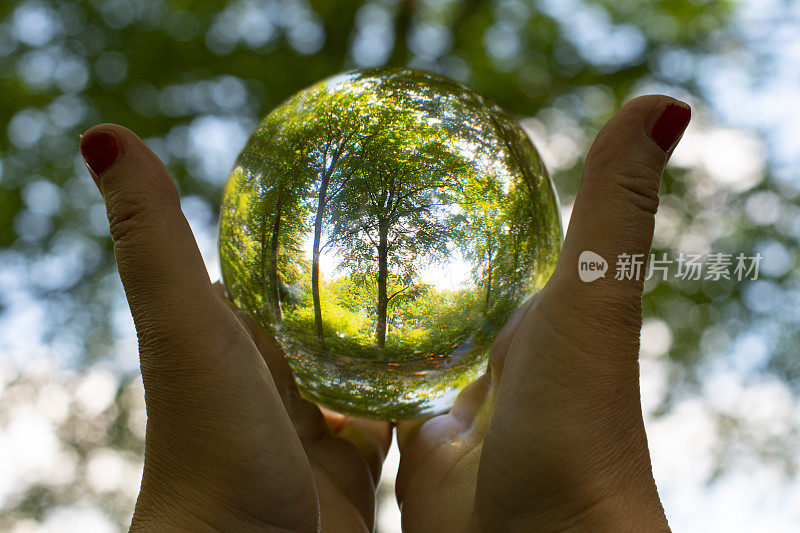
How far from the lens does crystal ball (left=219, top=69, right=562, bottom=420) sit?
1836 mm

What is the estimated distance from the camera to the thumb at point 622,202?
5.67ft

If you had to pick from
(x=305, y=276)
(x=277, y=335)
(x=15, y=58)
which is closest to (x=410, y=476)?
(x=277, y=335)

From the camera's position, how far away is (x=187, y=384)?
1803 millimetres

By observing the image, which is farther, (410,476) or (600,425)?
(410,476)

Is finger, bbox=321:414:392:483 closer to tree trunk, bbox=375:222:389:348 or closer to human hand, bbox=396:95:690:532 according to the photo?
human hand, bbox=396:95:690:532

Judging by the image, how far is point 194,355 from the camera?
5.86ft

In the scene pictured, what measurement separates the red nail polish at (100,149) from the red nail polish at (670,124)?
152 cm

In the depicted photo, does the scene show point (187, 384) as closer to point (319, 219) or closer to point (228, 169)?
point (319, 219)

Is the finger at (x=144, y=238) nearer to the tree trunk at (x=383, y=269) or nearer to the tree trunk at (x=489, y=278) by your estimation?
the tree trunk at (x=383, y=269)

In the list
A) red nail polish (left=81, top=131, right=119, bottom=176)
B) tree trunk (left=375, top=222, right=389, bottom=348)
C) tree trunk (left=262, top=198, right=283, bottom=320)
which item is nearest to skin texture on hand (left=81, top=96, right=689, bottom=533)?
red nail polish (left=81, top=131, right=119, bottom=176)

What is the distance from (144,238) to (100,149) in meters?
0.28

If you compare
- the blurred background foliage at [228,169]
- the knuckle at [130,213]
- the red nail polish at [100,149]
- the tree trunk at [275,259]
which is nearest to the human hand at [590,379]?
A: the tree trunk at [275,259]

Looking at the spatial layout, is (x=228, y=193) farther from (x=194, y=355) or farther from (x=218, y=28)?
(x=218, y=28)

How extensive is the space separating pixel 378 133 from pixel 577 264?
702 mm
